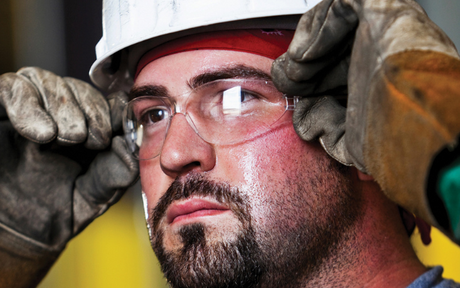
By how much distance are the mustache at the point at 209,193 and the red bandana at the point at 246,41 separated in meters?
0.41

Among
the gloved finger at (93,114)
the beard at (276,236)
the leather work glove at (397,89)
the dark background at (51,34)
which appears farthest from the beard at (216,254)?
the dark background at (51,34)

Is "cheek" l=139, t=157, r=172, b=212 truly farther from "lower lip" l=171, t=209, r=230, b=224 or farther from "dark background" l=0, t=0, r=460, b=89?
"dark background" l=0, t=0, r=460, b=89

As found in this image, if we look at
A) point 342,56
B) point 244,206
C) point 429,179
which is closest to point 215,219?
point 244,206

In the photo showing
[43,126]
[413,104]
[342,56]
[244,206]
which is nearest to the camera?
[413,104]

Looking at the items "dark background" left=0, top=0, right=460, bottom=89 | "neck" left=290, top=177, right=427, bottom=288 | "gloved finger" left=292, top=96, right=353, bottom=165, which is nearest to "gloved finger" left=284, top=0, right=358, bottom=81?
"gloved finger" left=292, top=96, right=353, bottom=165

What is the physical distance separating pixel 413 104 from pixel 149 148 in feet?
3.34

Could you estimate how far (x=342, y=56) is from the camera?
101 centimetres

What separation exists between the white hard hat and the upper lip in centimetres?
53

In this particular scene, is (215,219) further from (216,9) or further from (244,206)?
(216,9)

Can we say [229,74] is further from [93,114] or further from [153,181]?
[93,114]

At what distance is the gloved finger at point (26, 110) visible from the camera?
1.40 metres

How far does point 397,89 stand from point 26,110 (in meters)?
1.22

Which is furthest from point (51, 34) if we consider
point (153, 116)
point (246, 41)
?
point (246, 41)

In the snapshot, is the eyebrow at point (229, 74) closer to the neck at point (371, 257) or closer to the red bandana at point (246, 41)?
the red bandana at point (246, 41)
